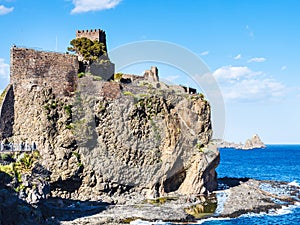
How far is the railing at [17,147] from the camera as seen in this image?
142 feet

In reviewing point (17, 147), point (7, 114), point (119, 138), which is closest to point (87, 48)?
point (119, 138)

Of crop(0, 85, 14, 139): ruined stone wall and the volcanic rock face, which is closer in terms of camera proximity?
crop(0, 85, 14, 139): ruined stone wall

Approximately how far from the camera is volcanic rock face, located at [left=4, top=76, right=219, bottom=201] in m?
49.3

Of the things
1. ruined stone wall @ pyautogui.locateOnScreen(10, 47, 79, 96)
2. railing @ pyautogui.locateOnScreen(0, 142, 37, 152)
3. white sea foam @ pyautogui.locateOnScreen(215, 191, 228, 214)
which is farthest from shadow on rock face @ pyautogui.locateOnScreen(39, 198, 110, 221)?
white sea foam @ pyautogui.locateOnScreen(215, 191, 228, 214)

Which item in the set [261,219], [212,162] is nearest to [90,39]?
[212,162]

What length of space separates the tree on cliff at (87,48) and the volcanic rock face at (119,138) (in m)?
6.48

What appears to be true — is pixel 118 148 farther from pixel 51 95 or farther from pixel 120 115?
pixel 51 95

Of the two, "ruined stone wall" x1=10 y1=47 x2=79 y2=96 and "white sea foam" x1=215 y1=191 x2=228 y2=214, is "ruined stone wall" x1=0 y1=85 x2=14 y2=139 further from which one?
"white sea foam" x1=215 y1=191 x2=228 y2=214

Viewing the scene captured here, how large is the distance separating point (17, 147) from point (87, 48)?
63.1 ft

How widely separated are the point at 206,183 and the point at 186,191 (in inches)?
183

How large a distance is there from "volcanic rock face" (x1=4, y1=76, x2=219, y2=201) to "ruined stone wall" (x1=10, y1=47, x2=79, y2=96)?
0.90 meters

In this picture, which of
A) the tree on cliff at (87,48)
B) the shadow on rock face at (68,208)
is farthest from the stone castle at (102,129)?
the tree on cliff at (87,48)

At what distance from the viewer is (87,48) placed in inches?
2341

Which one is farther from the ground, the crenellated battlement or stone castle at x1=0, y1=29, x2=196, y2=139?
the crenellated battlement
